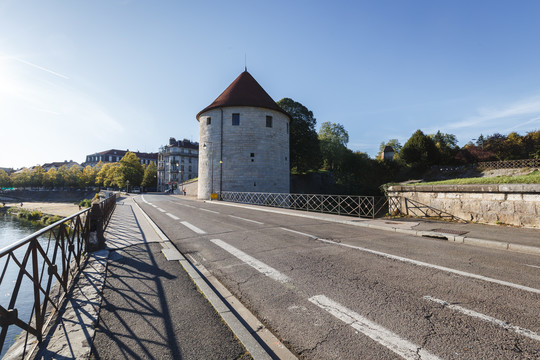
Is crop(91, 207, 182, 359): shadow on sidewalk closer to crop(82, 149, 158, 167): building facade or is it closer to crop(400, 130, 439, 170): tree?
crop(400, 130, 439, 170): tree

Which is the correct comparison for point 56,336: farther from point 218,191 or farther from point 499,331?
point 218,191

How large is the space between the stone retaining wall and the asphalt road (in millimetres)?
3694

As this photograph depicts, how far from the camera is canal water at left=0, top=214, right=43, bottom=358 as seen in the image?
6349mm

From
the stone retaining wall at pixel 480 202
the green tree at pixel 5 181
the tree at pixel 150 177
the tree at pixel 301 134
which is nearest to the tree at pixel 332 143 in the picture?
the tree at pixel 301 134

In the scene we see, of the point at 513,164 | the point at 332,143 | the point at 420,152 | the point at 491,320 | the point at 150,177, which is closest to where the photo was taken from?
the point at 491,320

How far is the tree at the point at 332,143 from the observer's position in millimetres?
47219

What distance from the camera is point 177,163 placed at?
241ft

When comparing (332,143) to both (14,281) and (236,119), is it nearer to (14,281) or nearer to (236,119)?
(236,119)

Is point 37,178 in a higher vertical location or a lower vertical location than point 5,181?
higher

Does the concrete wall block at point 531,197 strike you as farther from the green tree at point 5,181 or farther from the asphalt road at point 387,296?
the green tree at point 5,181

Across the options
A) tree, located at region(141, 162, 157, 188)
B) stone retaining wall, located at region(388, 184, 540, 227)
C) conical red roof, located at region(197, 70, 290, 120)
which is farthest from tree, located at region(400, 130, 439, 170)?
tree, located at region(141, 162, 157, 188)

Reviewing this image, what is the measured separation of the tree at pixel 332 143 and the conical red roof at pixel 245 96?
18.0m

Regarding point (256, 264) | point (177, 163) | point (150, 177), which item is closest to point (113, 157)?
point (150, 177)

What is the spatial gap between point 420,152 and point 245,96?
2689 centimetres
